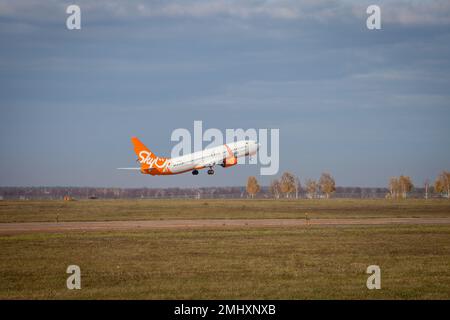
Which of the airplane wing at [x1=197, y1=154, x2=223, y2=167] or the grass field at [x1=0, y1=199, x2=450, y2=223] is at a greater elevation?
the airplane wing at [x1=197, y1=154, x2=223, y2=167]

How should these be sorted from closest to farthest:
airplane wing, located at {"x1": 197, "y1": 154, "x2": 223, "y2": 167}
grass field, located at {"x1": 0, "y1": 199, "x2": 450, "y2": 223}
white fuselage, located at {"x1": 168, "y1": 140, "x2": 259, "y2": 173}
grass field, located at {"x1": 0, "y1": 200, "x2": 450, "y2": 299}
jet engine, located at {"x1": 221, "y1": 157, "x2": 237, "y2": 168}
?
grass field, located at {"x1": 0, "y1": 200, "x2": 450, "y2": 299}, jet engine, located at {"x1": 221, "y1": 157, "x2": 237, "y2": 168}, airplane wing, located at {"x1": 197, "y1": 154, "x2": 223, "y2": 167}, white fuselage, located at {"x1": 168, "y1": 140, "x2": 259, "y2": 173}, grass field, located at {"x1": 0, "y1": 199, "x2": 450, "y2": 223}

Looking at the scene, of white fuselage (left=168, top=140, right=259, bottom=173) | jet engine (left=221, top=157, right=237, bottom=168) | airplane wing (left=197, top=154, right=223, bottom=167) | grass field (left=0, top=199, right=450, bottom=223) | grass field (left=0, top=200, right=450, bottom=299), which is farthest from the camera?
grass field (left=0, top=199, right=450, bottom=223)

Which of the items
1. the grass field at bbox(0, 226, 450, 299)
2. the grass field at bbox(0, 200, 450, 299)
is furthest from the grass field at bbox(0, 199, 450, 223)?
the grass field at bbox(0, 226, 450, 299)

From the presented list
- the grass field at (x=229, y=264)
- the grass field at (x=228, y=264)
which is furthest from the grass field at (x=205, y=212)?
the grass field at (x=229, y=264)

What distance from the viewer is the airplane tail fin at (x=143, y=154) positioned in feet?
240

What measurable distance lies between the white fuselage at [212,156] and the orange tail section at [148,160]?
38.0 inches

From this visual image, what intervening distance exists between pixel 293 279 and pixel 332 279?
1693mm

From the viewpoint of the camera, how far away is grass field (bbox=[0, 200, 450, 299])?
23984 mm

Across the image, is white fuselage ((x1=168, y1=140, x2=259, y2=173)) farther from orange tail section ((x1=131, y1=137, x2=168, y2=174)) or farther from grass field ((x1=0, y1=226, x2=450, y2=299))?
grass field ((x1=0, y1=226, x2=450, y2=299))

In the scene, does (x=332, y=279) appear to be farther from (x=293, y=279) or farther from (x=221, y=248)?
(x=221, y=248)

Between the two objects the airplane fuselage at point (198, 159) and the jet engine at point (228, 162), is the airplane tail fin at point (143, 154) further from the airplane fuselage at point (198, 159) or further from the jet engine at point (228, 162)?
the jet engine at point (228, 162)
